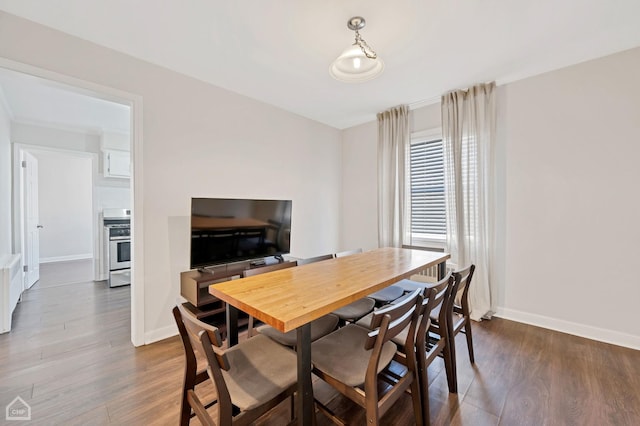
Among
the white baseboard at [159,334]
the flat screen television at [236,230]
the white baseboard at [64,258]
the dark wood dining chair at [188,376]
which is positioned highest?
the flat screen television at [236,230]

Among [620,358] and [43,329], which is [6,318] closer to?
[43,329]

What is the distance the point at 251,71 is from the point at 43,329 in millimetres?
3517

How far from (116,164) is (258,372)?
16.1ft

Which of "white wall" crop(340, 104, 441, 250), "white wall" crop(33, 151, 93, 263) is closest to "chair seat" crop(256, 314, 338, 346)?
"white wall" crop(340, 104, 441, 250)

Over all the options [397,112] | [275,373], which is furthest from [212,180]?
[397,112]

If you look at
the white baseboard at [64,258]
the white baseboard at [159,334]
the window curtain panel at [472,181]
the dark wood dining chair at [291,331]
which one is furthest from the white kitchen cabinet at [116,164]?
the window curtain panel at [472,181]

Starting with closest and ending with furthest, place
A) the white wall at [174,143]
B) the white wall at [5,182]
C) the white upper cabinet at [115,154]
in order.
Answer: the white wall at [174,143] → the white wall at [5,182] → the white upper cabinet at [115,154]

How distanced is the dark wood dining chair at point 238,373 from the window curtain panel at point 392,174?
2786mm

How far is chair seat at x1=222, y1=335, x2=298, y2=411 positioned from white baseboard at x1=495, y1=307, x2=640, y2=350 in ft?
9.52

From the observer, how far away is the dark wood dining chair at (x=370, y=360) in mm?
1129

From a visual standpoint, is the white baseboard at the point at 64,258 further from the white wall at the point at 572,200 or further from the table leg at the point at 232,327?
the white wall at the point at 572,200

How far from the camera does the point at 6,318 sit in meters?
2.66

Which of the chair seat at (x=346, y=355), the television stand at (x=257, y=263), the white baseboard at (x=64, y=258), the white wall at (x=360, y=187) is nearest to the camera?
the chair seat at (x=346, y=355)

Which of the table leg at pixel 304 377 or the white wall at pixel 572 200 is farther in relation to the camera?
the white wall at pixel 572 200
